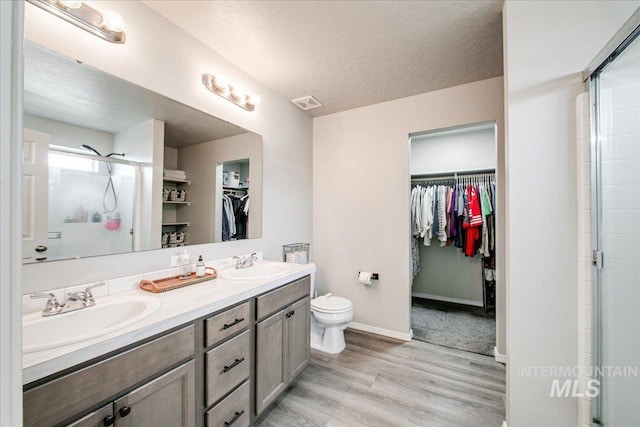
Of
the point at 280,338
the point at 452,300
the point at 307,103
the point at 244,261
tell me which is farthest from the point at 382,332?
the point at 307,103

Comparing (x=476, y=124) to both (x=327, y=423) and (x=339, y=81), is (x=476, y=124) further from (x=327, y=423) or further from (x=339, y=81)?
(x=327, y=423)

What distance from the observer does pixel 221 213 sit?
6.41 feet

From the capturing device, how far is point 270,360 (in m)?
1.58

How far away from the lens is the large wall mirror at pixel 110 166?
3.72ft

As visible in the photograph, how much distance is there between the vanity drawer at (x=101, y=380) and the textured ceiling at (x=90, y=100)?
1.13 meters

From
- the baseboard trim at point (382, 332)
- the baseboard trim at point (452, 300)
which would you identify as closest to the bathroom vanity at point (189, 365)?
the baseboard trim at point (382, 332)

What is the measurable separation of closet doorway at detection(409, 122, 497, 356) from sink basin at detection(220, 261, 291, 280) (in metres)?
1.72

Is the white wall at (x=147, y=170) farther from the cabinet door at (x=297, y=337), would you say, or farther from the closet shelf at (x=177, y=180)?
the cabinet door at (x=297, y=337)

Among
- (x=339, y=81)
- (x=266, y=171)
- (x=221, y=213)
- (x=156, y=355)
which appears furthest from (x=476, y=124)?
(x=156, y=355)

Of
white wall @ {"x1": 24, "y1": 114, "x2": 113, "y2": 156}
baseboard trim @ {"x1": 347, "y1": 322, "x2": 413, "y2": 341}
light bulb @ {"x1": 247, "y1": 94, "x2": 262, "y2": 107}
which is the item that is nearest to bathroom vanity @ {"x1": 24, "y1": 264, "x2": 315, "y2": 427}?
white wall @ {"x1": 24, "y1": 114, "x2": 113, "y2": 156}

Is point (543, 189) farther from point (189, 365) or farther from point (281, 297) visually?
point (189, 365)

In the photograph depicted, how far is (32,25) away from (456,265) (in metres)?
4.42

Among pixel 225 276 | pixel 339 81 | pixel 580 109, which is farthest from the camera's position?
pixel 339 81

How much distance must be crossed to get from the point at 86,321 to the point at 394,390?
76.1 inches
